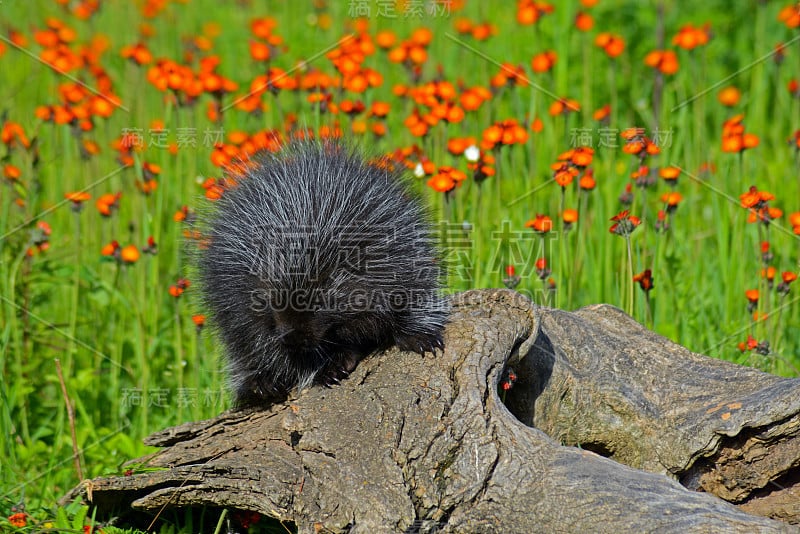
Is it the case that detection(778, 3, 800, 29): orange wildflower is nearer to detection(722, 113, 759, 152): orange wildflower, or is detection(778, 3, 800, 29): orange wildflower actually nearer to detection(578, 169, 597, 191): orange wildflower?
detection(722, 113, 759, 152): orange wildflower

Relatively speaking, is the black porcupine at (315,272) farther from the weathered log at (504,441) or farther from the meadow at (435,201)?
the meadow at (435,201)

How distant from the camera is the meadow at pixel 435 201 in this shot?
514 centimetres

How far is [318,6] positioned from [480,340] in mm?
6967

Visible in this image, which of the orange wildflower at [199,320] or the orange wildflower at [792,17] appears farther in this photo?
the orange wildflower at [792,17]

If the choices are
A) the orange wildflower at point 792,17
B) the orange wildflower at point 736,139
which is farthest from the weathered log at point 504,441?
the orange wildflower at point 792,17

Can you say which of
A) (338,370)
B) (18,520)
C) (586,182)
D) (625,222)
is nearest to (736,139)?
(586,182)

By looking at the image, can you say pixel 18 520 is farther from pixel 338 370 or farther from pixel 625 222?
pixel 625 222

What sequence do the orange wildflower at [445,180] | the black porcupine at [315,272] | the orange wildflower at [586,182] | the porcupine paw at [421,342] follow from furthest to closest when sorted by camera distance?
1. the orange wildflower at [586,182]
2. the orange wildflower at [445,180]
3. the porcupine paw at [421,342]
4. the black porcupine at [315,272]

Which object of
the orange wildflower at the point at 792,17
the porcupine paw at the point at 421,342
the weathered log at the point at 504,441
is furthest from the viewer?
the orange wildflower at the point at 792,17

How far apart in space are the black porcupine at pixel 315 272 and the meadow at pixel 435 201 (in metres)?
0.49

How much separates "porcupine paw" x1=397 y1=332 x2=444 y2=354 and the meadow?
1.07m

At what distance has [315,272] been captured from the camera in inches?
149

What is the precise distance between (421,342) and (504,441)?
0.67 metres

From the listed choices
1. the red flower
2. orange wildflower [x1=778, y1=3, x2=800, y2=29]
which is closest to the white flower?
the red flower
